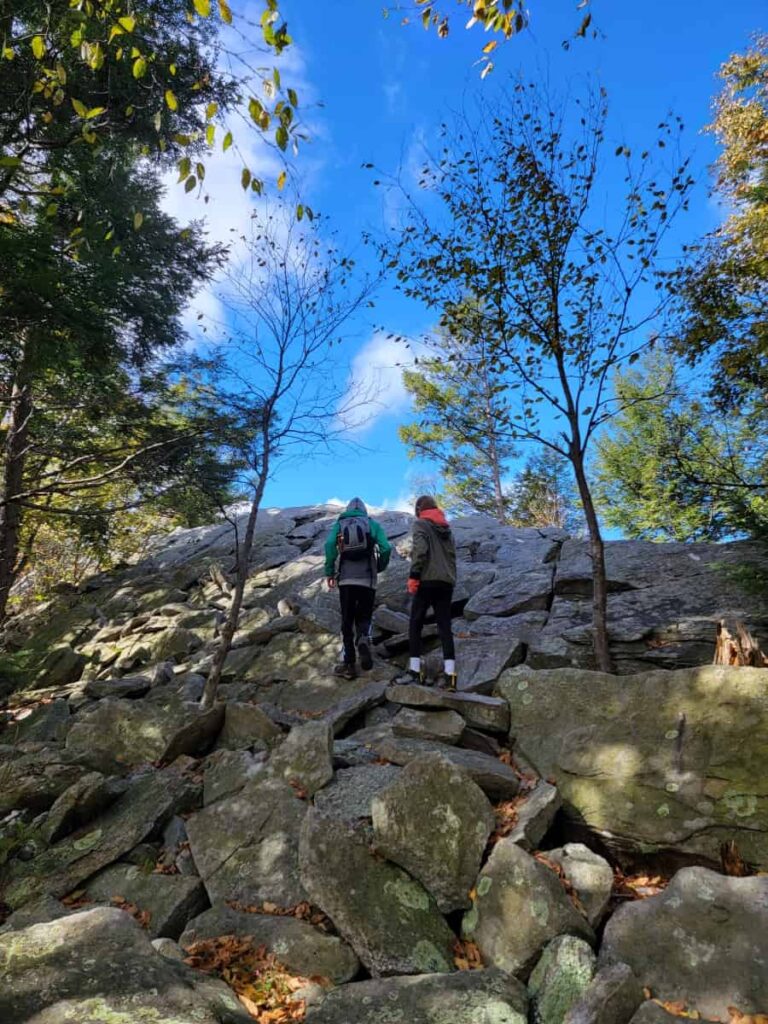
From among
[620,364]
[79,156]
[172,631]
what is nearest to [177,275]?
[79,156]

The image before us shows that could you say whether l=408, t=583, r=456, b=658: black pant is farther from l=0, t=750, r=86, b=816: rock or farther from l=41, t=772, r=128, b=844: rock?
l=0, t=750, r=86, b=816: rock

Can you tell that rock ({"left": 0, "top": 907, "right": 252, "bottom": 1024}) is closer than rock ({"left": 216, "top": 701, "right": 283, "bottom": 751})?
Yes

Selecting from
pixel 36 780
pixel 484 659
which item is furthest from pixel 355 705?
pixel 36 780

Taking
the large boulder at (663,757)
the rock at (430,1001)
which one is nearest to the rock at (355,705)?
the large boulder at (663,757)

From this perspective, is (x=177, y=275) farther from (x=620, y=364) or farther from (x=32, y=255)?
(x=620, y=364)

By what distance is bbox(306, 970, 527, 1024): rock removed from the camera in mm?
2963

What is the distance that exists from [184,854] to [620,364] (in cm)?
834

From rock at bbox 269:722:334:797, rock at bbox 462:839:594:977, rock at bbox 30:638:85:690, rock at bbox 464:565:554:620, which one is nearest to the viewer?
rock at bbox 462:839:594:977

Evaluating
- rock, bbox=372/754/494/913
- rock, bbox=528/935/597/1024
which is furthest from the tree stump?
rock, bbox=528/935/597/1024

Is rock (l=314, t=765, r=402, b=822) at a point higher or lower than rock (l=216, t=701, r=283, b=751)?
lower

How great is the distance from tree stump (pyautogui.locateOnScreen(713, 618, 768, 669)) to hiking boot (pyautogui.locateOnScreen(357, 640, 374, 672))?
4.22 meters

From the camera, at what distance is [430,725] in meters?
5.91

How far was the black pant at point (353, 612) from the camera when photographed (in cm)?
768

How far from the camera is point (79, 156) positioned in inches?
409
